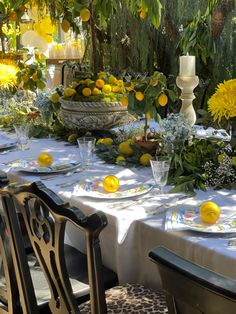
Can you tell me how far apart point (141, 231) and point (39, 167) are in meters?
0.62

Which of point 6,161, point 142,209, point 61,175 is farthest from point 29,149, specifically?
point 142,209

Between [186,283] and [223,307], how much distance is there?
6 cm

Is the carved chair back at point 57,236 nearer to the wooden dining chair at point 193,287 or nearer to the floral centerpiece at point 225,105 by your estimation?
the wooden dining chair at point 193,287

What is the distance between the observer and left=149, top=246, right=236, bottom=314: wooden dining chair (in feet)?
1.90

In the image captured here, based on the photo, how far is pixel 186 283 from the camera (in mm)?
623

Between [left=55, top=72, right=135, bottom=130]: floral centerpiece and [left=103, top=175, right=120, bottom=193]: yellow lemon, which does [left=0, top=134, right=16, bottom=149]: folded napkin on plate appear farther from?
[left=103, top=175, right=120, bottom=193]: yellow lemon

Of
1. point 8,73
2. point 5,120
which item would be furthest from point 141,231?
point 8,73

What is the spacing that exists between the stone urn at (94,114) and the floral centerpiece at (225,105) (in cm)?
60

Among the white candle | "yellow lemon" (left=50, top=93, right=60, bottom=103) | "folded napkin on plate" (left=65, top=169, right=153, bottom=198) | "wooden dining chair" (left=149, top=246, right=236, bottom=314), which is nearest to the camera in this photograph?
"wooden dining chair" (left=149, top=246, right=236, bottom=314)

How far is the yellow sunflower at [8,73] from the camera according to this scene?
2.64 m

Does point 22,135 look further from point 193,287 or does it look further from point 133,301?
point 193,287

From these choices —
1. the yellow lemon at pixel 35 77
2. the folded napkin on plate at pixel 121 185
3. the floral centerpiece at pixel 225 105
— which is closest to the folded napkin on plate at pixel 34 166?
the folded napkin on plate at pixel 121 185

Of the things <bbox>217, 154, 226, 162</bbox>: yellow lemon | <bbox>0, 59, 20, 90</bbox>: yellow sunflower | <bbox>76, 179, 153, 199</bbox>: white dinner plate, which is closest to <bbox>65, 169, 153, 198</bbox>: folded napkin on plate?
<bbox>76, 179, 153, 199</bbox>: white dinner plate

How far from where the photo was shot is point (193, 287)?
0.61 meters
